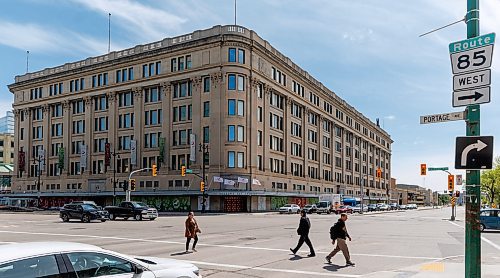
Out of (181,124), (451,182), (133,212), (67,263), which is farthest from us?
(181,124)

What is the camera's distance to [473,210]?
6.79m

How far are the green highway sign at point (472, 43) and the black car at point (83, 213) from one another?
1511 inches

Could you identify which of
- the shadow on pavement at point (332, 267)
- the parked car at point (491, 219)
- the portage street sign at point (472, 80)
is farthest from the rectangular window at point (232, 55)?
the portage street sign at point (472, 80)

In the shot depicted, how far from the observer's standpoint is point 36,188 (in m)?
90.6

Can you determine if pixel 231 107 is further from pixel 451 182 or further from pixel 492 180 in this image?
pixel 492 180

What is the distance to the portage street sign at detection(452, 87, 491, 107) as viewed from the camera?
6621mm

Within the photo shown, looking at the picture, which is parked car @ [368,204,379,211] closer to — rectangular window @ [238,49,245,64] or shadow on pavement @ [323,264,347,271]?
rectangular window @ [238,49,245,64]

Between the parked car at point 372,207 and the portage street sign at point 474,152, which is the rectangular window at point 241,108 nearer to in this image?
the parked car at point 372,207

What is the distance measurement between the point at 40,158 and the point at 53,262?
8762 cm

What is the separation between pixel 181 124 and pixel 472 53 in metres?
67.3

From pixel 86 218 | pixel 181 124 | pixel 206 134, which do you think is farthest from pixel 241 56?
pixel 86 218

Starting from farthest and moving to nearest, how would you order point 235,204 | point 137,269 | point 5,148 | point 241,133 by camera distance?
1. point 5,148
2. point 241,133
3. point 235,204
4. point 137,269

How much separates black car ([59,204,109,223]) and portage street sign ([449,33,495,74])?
3836cm

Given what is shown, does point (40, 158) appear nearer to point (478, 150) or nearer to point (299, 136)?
point (299, 136)
